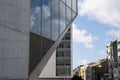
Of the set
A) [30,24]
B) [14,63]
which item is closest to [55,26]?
[30,24]

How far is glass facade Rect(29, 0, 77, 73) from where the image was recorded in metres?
21.7

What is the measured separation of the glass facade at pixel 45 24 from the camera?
21672 millimetres

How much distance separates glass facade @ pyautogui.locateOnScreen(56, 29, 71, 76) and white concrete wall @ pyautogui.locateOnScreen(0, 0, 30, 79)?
61993mm

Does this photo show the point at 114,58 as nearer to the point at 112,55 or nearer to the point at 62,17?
the point at 112,55

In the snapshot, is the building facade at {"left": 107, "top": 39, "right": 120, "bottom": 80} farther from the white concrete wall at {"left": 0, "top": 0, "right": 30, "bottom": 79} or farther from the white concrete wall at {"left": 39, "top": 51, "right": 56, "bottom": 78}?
the white concrete wall at {"left": 0, "top": 0, "right": 30, "bottom": 79}

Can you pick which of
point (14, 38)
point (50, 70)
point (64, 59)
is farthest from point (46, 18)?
point (64, 59)

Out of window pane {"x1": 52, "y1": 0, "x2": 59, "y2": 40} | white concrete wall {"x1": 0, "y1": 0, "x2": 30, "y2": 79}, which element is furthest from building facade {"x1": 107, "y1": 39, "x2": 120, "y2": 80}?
white concrete wall {"x1": 0, "y1": 0, "x2": 30, "y2": 79}

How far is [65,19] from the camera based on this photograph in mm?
28906

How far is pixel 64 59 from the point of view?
8612 centimetres

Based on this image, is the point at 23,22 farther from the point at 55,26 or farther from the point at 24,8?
the point at 55,26

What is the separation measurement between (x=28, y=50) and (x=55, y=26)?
226 inches

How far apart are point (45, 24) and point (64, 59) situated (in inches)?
2467

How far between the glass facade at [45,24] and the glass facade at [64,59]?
5445cm

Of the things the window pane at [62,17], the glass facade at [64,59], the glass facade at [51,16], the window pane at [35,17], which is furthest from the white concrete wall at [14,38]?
the glass facade at [64,59]
